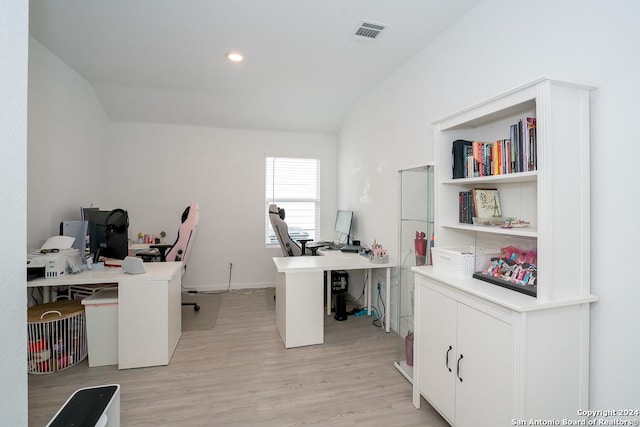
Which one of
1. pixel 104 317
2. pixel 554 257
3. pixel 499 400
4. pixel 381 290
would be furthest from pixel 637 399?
pixel 104 317

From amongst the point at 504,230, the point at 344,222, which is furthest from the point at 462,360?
the point at 344,222

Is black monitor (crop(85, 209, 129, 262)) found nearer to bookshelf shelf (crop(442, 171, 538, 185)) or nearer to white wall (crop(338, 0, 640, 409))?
bookshelf shelf (crop(442, 171, 538, 185))

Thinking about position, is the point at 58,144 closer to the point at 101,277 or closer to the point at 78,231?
the point at 78,231

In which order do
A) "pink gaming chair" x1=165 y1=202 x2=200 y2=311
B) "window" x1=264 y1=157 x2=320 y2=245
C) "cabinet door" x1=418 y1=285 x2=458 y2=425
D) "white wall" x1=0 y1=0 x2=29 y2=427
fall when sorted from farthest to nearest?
"window" x1=264 y1=157 x2=320 y2=245 → "pink gaming chair" x1=165 y1=202 x2=200 y2=311 → "cabinet door" x1=418 y1=285 x2=458 y2=425 → "white wall" x1=0 y1=0 x2=29 y2=427

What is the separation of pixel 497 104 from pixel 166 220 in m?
4.58

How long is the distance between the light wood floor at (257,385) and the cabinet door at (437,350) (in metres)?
0.21

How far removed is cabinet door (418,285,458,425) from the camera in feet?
5.90

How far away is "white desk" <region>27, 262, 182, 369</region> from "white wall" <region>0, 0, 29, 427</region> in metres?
2.09

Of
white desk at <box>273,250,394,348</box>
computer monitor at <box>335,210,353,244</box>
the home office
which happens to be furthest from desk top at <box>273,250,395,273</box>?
computer monitor at <box>335,210,353,244</box>

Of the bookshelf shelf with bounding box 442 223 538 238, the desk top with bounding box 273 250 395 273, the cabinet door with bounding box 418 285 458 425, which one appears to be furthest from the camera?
the desk top with bounding box 273 250 395 273

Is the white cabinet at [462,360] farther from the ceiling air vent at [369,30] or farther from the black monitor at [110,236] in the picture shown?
the black monitor at [110,236]

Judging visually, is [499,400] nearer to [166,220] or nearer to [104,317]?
[104,317]

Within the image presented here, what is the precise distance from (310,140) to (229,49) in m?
2.43

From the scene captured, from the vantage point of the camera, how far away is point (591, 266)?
61.0 inches
